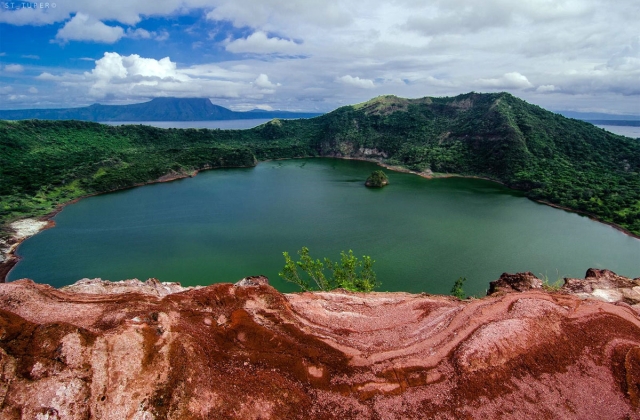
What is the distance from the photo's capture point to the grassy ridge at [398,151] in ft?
248

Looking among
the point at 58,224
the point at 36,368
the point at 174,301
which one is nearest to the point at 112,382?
the point at 36,368

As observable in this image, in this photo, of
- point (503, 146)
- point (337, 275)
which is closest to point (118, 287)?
point (337, 275)

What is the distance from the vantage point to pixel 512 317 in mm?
18734

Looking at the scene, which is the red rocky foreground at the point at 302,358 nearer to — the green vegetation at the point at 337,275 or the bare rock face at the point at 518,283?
the bare rock face at the point at 518,283

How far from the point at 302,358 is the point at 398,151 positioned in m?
127

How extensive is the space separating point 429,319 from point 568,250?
43177mm

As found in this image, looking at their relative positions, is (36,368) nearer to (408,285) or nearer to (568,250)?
(408,285)

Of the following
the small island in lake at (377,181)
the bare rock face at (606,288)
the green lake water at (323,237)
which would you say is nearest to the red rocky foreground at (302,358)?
the bare rock face at (606,288)

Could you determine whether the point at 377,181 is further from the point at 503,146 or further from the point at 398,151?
the point at 398,151

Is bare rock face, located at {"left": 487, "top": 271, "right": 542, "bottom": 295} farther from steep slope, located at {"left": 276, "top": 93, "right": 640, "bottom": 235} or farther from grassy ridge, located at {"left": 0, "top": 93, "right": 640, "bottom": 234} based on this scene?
steep slope, located at {"left": 276, "top": 93, "right": 640, "bottom": 235}

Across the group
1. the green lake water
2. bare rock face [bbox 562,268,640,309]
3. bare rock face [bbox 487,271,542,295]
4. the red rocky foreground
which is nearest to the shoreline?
the green lake water

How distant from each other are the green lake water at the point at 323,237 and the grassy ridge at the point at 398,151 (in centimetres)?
744

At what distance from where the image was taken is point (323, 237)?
53219 mm

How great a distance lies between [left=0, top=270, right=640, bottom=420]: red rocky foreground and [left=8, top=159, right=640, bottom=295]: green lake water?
19125 millimetres
